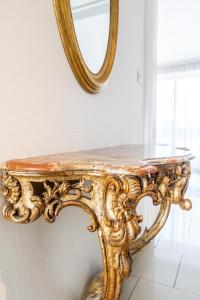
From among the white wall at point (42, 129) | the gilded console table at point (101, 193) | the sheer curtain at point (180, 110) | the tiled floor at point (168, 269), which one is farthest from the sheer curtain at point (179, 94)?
the gilded console table at point (101, 193)

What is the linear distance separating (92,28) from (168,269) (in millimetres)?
1509

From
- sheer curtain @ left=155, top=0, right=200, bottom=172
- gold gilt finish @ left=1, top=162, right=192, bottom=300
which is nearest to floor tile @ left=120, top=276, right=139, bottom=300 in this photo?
gold gilt finish @ left=1, top=162, right=192, bottom=300

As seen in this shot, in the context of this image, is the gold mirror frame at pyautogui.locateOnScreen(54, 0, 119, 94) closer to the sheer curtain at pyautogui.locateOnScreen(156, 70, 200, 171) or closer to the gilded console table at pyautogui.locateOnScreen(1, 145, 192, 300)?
the gilded console table at pyautogui.locateOnScreen(1, 145, 192, 300)

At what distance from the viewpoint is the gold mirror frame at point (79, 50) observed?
82cm

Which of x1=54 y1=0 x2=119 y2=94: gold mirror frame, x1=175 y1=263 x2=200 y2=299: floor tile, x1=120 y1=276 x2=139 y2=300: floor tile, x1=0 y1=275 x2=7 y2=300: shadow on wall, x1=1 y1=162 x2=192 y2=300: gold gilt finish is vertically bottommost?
x1=120 y1=276 x2=139 y2=300: floor tile

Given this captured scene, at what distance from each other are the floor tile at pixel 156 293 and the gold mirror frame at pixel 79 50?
1.14 metres

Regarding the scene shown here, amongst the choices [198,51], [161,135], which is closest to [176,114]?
[161,135]

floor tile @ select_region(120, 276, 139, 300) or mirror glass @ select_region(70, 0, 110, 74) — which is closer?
mirror glass @ select_region(70, 0, 110, 74)

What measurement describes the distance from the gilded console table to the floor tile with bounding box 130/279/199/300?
0.76 metres

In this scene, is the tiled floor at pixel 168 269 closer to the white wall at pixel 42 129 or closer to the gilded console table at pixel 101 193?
the white wall at pixel 42 129

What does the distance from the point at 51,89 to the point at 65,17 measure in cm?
28

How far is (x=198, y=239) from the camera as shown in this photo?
6.54 feet

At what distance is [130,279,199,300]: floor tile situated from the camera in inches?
48.6

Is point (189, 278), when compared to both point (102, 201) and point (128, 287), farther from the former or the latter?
point (102, 201)
